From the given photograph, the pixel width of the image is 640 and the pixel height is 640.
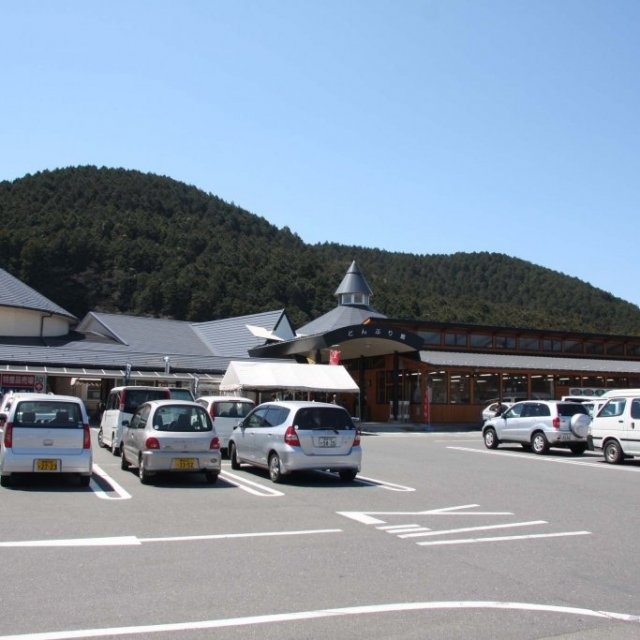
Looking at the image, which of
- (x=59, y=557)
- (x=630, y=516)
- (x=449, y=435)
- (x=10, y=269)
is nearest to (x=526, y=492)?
(x=630, y=516)

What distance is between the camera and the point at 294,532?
9.29 metres

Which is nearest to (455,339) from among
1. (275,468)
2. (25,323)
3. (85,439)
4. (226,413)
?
(25,323)

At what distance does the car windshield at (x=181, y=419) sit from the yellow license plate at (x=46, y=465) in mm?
1954

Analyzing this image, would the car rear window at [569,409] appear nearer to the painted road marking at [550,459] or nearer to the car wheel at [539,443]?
the car wheel at [539,443]

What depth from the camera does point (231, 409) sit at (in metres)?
19.4

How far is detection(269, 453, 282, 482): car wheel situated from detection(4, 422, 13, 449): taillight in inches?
191

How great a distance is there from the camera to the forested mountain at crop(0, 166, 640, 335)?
88.5 metres

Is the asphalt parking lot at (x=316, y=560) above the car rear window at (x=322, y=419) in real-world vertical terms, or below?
below

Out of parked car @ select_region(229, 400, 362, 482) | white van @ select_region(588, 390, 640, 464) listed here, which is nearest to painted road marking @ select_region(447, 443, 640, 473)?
white van @ select_region(588, 390, 640, 464)

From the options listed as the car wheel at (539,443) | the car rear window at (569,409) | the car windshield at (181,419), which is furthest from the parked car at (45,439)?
the car rear window at (569,409)

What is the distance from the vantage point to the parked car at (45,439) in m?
12.5

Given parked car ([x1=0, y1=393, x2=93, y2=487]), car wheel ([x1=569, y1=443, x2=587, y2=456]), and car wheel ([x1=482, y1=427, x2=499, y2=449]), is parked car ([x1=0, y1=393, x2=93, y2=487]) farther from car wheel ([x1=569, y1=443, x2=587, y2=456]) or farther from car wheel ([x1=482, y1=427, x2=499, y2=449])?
car wheel ([x1=482, y1=427, x2=499, y2=449])

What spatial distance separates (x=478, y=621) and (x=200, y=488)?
8.43m

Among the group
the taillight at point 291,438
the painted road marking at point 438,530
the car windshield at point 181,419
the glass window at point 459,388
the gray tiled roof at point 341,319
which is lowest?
the painted road marking at point 438,530
